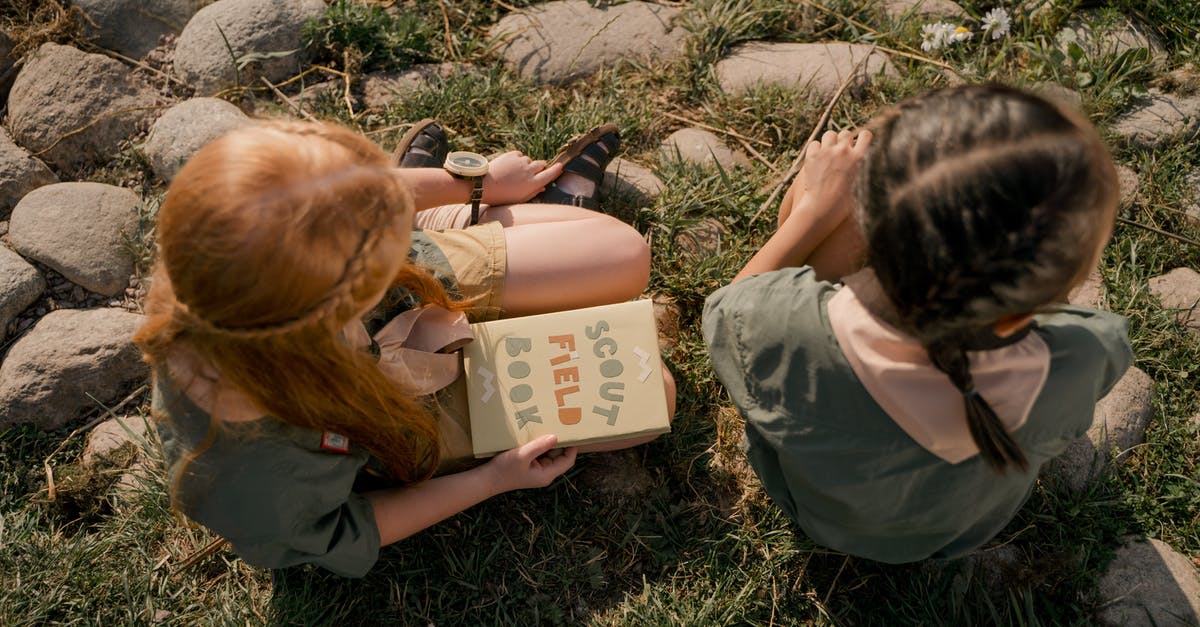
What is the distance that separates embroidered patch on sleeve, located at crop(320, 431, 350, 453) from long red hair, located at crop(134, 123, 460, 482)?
10 centimetres

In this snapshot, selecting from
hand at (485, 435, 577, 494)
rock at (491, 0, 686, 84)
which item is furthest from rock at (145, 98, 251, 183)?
hand at (485, 435, 577, 494)

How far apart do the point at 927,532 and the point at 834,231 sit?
2.67 ft

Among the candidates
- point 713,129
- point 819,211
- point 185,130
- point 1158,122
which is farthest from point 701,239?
point 185,130

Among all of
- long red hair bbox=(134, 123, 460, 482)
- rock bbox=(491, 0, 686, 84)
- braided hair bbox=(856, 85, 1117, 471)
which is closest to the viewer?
braided hair bbox=(856, 85, 1117, 471)

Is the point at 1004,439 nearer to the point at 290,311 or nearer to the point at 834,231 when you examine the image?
the point at 834,231

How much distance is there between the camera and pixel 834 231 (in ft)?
7.25

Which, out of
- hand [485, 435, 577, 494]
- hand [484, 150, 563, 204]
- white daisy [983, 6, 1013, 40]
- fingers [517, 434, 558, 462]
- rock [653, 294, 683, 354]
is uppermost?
white daisy [983, 6, 1013, 40]

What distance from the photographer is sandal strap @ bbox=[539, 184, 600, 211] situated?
2658 millimetres

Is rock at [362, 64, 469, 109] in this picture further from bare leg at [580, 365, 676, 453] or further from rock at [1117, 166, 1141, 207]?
rock at [1117, 166, 1141, 207]

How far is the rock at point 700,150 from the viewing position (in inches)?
114

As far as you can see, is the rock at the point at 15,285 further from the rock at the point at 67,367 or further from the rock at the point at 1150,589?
the rock at the point at 1150,589

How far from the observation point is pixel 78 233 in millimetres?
2596

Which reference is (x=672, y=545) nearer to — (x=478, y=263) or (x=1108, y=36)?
(x=478, y=263)

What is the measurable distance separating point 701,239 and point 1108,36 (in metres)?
1.63
